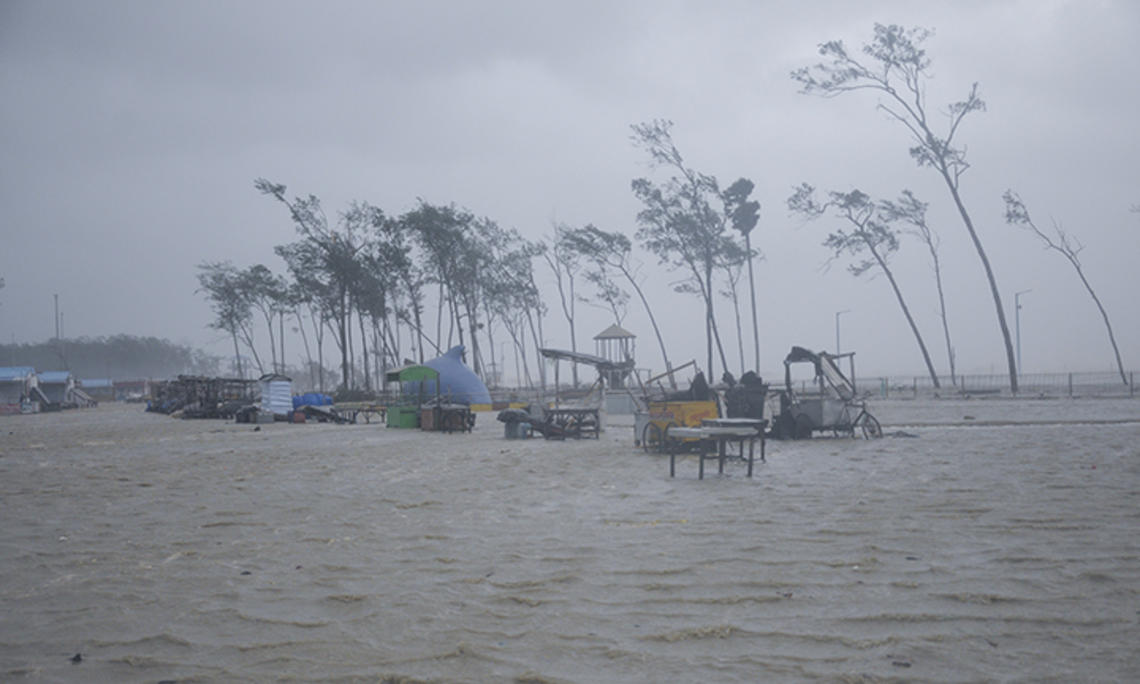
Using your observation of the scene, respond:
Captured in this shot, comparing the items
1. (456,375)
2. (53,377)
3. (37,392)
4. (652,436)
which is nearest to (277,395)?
(456,375)

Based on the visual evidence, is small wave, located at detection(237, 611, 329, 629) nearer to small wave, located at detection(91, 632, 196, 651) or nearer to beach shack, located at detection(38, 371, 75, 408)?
small wave, located at detection(91, 632, 196, 651)

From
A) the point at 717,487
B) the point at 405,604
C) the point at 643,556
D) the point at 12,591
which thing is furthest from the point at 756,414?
the point at 12,591

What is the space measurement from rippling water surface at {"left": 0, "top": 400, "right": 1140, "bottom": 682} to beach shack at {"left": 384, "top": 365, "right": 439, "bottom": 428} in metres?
14.5

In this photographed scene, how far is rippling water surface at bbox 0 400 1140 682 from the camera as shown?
3.30 meters

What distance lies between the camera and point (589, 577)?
4.67 m

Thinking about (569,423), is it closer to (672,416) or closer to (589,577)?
(672,416)

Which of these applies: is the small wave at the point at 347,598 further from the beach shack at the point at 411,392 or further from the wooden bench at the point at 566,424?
the beach shack at the point at 411,392

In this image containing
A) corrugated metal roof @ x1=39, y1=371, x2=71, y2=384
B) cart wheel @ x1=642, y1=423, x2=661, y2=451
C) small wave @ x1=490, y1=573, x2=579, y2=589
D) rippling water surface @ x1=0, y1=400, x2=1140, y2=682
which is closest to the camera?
rippling water surface @ x1=0, y1=400, x2=1140, y2=682

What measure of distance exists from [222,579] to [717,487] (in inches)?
217

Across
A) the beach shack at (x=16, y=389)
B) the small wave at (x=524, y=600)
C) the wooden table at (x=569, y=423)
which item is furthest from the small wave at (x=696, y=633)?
the beach shack at (x=16, y=389)

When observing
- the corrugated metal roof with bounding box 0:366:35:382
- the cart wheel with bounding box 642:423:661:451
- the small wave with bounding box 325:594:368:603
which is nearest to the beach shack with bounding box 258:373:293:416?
the cart wheel with bounding box 642:423:661:451

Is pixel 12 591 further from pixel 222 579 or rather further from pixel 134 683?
pixel 134 683

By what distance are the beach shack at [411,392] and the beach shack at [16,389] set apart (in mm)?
37789

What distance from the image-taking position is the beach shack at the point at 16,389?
174 ft
